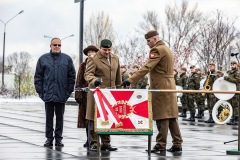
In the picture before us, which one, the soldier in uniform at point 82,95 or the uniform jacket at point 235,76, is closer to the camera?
the soldier in uniform at point 82,95

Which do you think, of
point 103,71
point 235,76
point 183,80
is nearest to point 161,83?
point 103,71

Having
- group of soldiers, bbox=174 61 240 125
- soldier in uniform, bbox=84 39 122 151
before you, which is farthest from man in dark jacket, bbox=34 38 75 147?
group of soldiers, bbox=174 61 240 125

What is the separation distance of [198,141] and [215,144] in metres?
0.74

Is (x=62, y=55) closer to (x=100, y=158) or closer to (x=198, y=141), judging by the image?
(x=100, y=158)

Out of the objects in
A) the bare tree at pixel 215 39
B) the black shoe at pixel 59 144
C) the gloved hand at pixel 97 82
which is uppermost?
the bare tree at pixel 215 39

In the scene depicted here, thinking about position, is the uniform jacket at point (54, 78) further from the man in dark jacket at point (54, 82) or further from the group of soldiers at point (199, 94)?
the group of soldiers at point (199, 94)

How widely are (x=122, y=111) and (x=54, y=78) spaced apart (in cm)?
197

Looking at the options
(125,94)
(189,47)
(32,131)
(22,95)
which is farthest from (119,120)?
(189,47)

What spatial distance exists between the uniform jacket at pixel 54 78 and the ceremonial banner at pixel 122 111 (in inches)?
65.0

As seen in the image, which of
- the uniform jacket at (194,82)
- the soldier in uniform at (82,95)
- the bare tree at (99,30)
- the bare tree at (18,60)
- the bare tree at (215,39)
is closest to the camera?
the soldier in uniform at (82,95)

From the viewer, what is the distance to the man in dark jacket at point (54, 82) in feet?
39.4

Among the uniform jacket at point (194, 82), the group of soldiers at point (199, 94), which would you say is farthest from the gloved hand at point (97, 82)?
the uniform jacket at point (194, 82)

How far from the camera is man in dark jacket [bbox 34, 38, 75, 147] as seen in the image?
39.4ft

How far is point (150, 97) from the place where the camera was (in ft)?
34.9
